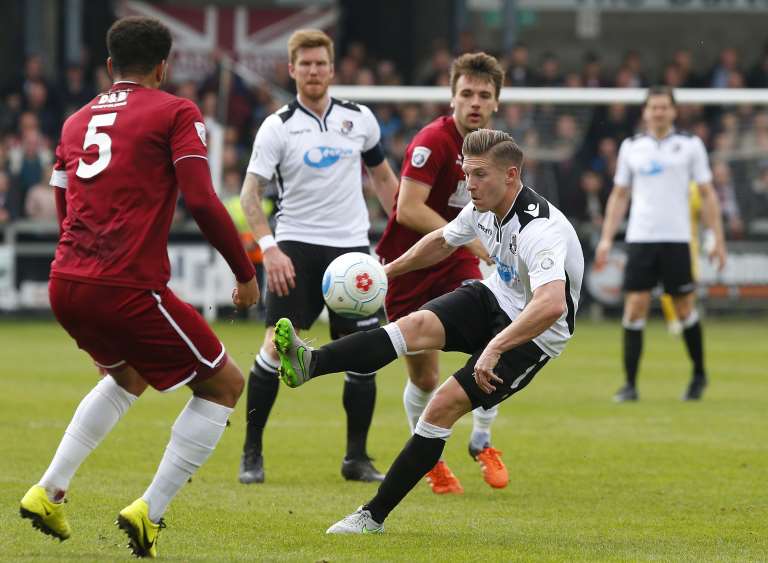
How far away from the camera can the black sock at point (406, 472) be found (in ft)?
20.5

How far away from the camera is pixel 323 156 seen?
8.23m

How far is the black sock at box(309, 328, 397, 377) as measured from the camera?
6238mm

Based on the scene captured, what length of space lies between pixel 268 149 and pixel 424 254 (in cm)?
148

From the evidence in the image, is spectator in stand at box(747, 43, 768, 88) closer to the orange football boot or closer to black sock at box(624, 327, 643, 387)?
black sock at box(624, 327, 643, 387)

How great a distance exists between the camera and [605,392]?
40.8 feet

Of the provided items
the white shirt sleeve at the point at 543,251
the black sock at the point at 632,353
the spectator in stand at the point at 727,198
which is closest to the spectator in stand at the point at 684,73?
the spectator in stand at the point at 727,198

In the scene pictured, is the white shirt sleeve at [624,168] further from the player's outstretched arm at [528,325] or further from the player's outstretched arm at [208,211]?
the player's outstretched arm at [208,211]

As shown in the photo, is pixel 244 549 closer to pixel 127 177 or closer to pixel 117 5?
pixel 127 177

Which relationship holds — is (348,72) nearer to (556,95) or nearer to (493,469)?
(556,95)

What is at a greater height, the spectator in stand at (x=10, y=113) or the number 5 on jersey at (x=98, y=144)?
the number 5 on jersey at (x=98, y=144)

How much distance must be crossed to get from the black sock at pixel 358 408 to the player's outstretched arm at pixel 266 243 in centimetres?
68

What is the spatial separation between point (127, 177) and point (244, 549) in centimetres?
160

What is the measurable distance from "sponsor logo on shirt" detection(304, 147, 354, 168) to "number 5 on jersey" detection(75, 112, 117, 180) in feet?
8.44

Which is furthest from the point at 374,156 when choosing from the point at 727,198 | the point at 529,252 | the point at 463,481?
the point at 727,198
